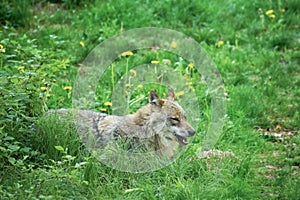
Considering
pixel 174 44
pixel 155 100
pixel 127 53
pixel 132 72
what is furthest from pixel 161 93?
pixel 174 44

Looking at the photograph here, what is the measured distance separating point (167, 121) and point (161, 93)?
4.83ft

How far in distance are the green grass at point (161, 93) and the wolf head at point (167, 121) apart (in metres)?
0.23

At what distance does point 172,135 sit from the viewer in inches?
231

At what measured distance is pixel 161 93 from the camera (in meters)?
7.27

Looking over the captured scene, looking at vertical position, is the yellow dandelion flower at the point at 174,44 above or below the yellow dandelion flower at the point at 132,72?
above

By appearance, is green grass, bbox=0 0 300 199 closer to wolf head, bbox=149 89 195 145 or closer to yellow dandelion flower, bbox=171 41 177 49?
wolf head, bbox=149 89 195 145

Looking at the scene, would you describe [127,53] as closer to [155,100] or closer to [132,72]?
[132,72]

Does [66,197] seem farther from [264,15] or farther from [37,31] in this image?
[264,15]

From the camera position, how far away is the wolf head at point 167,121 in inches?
229

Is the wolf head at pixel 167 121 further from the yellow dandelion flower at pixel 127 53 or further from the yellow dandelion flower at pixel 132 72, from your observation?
the yellow dandelion flower at pixel 127 53

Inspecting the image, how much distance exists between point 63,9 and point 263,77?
354 cm

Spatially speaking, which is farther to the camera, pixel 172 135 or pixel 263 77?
pixel 263 77

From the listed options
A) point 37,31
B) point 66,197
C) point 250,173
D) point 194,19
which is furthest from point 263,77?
point 66,197

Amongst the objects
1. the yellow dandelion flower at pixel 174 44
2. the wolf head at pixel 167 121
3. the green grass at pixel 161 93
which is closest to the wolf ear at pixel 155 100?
the wolf head at pixel 167 121
